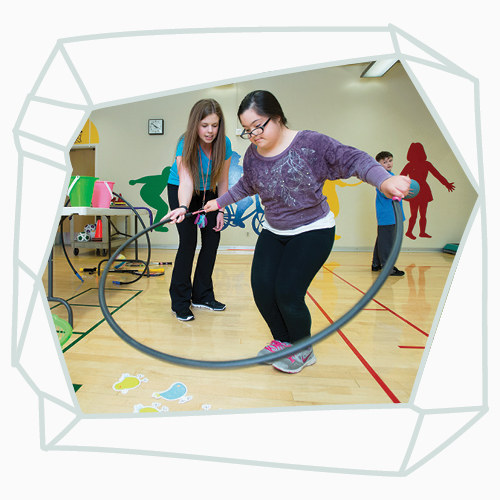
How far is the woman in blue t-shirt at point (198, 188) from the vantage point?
5.65 ft

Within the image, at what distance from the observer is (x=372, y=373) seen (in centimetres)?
137

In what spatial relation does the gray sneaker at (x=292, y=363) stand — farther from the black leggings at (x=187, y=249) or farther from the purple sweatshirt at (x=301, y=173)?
the black leggings at (x=187, y=249)

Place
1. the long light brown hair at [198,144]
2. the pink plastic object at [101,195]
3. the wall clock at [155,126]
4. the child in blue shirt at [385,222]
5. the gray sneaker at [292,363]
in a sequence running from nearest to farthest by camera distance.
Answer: the gray sneaker at [292,363] → the long light brown hair at [198,144] → the pink plastic object at [101,195] → the child in blue shirt at [385,222] → the wall clock at [155,126]

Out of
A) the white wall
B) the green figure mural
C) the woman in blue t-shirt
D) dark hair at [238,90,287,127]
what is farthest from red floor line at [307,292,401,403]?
the green figure mural

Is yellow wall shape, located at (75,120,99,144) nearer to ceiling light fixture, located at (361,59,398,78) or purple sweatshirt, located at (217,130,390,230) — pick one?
ceiling light fixture, located at (361,59,398,78)

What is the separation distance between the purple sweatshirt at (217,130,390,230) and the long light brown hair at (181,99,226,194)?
Answer: 0.50 meters

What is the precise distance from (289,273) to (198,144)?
93cm

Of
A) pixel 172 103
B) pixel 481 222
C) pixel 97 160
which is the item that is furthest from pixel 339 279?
pixel 97 160

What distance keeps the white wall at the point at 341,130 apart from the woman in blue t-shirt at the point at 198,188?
2879 millimetres

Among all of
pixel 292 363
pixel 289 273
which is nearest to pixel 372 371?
pixel 292 363

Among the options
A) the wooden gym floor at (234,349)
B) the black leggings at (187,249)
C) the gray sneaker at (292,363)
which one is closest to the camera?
the wooden gym floor at (234,349)

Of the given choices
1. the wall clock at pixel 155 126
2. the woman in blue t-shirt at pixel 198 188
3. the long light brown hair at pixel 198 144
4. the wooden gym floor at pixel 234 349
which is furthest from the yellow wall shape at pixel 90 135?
the long light brown hair at pixel 198 144

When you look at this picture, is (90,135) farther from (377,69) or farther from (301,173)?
(301,173)

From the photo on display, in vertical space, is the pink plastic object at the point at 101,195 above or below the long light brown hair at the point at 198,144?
below
